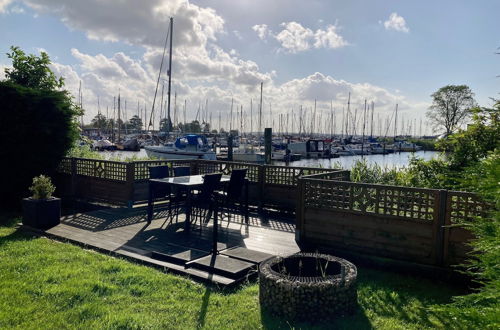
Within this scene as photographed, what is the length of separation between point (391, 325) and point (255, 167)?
5.90m

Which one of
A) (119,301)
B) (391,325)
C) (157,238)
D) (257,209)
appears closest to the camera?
(391,325)

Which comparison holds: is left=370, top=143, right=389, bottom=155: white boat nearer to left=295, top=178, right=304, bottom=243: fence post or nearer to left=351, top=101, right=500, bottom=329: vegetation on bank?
left=351, top=101, right=500, bottom=329: vegetation on bank

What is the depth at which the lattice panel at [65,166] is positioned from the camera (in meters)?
10.4

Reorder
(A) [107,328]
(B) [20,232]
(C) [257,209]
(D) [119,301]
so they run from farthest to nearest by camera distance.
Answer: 1. (C) [257,209]
2. (B) [20,232]
3. (D) [119,301]
4. (A) [107,328]

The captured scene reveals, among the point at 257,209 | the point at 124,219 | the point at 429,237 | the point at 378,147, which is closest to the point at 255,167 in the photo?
the point at 257,209

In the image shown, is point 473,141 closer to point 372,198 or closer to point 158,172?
point 372,198

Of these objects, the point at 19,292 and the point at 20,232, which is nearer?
the point at 19,292

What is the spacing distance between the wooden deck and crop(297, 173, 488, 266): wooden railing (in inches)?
25.8

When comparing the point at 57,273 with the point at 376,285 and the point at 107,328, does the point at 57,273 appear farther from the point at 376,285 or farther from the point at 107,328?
the point at 376,285

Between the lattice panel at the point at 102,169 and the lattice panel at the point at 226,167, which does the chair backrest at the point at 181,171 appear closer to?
the lattice panel at the point at 226,167

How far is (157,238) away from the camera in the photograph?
6.47 metres

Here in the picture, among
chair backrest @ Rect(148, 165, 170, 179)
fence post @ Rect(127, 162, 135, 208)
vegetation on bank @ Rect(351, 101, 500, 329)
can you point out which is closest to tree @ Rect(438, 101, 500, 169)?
vegetation on bank @ Rect(351, 101, 500, 329)

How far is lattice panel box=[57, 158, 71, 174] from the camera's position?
1036cm

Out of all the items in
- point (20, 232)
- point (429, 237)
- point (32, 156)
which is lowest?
point (20, 232)
